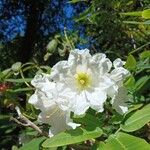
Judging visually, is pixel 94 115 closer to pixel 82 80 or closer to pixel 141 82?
pixel 82 80

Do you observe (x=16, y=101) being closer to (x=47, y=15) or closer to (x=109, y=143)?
(x=109, y=143)

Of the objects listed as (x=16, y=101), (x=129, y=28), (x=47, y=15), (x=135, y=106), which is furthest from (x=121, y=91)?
(x=47, y=15)

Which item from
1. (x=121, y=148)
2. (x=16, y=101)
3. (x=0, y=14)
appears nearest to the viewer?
(x=121, y=148)

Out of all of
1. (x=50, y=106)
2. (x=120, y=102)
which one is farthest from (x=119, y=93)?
(x=50, y=106)

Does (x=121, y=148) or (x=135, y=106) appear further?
(x=135, y=106)

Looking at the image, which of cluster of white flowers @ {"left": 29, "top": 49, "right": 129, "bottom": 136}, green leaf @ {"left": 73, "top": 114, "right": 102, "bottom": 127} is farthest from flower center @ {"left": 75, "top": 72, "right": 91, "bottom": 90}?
green leaf @ {"left": 73, "top": 114, "right": 102, "bottom": 127}

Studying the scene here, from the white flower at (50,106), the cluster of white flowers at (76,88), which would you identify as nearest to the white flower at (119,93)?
the cluster of white flowers at (76,88)

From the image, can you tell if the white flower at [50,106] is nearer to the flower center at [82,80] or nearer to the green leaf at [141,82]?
the flower center at [82,80]
